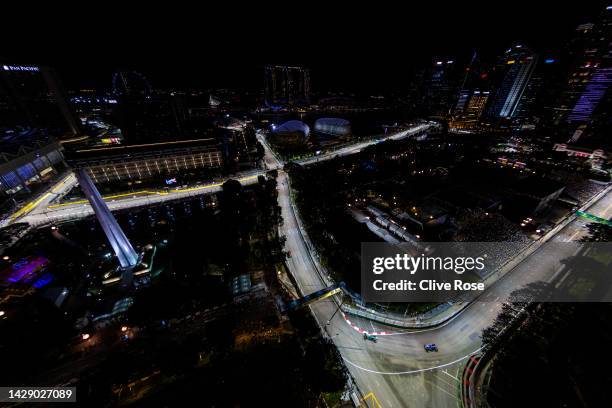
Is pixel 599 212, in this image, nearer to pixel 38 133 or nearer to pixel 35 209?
pixel 35 209

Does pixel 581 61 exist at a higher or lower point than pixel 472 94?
higher

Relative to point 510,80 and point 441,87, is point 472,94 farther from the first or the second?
point 441,87

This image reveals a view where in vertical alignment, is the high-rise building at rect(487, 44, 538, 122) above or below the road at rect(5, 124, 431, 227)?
above

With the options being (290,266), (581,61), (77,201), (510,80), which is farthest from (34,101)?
(510,80)

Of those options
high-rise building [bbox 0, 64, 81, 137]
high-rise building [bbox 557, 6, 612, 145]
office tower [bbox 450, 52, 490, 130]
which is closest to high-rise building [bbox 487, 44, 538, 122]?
office tower [bbox 450, 52, 490, 130]

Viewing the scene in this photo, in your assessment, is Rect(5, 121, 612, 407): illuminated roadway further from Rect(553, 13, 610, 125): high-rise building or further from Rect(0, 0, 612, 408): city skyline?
Rect(553, 13, 610, 125): high-rise building

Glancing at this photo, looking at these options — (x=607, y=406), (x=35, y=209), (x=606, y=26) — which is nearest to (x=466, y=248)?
(x=607, y=406)

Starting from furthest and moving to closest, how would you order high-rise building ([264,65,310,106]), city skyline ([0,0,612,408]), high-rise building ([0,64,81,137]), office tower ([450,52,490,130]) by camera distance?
high-rise building ([264,65,310,106]), office tower ([450,52,490,130]), high-rise building ([0,64,81,137]), city skyline ([0,0,612,408])
